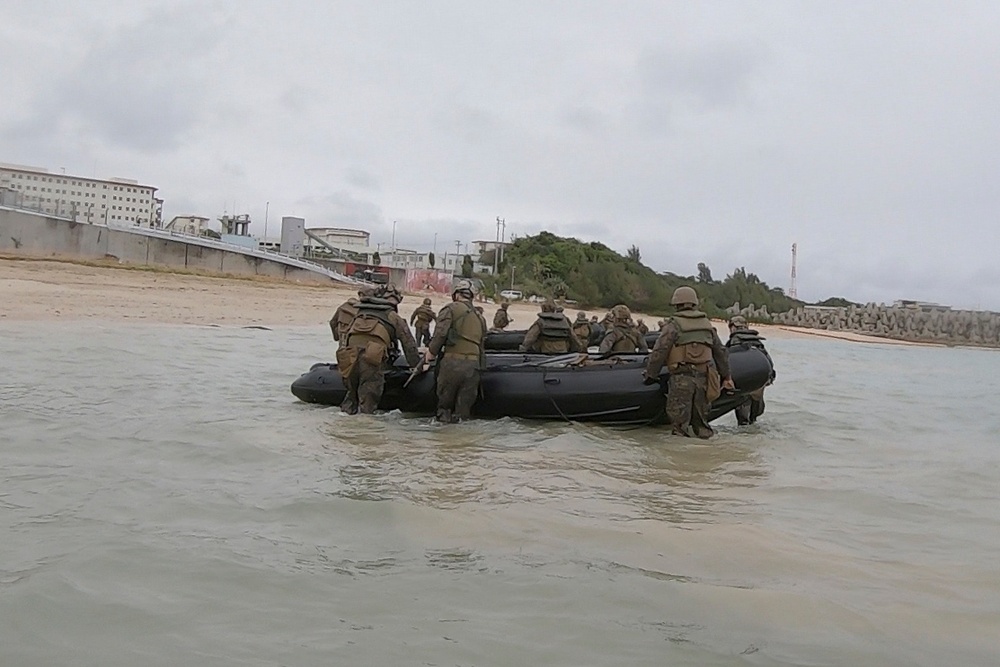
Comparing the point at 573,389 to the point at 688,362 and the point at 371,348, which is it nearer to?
the point at 688,362

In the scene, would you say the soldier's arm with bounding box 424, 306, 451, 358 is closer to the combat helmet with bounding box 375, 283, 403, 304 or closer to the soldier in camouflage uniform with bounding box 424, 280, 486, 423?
the soldier in camouflage uniform with bounding box 424, 280, 486, 423

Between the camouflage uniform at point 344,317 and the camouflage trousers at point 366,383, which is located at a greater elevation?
the camouflage uniform at point 344,317

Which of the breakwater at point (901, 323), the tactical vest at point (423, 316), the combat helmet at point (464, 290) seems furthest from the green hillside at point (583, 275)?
the combat helmet at point (464, 290)

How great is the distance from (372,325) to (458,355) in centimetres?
92

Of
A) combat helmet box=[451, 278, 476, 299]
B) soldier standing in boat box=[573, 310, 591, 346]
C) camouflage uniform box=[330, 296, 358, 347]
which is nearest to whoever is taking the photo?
combat helmet box=[451, 278, 476, 299]

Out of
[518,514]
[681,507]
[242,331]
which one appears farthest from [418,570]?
[242,331]

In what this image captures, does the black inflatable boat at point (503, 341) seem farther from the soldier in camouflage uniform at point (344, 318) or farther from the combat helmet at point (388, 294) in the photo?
the soldier in camouflage uniform at point (344, 318)

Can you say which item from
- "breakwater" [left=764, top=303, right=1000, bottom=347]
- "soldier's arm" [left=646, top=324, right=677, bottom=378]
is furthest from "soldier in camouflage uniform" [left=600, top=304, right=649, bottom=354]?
"breakwater" [left=764, top=303, right=1000, bottom=347]

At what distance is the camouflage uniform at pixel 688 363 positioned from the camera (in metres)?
8.30

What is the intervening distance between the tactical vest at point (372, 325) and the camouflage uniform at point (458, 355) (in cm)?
48

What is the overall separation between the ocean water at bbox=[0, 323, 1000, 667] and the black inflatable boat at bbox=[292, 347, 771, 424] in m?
0.20

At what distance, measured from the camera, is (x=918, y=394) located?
19.8 m

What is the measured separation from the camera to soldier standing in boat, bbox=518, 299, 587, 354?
10.8m

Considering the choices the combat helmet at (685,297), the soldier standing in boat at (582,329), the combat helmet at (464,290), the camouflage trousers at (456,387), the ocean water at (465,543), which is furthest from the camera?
the soldier standing in boat at (582,329)
